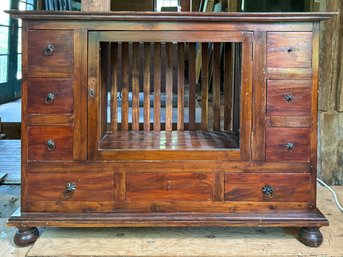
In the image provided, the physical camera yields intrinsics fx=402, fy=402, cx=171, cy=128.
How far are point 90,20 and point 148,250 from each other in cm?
87

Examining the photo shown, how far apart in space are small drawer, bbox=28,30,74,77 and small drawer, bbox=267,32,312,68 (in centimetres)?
74

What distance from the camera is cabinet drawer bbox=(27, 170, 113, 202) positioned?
1.52 meters

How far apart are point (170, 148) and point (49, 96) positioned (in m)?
0.49

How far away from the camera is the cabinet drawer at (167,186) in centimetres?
154

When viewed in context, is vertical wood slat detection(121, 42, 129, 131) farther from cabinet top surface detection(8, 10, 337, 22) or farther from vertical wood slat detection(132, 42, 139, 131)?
cabinet top surface detection(8, 10, 337, 22)

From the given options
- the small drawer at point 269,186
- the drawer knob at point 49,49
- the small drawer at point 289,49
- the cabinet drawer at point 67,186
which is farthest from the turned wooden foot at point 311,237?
the drawer knob at point 49,49

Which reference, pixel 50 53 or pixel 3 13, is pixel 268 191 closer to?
pixel 50 53

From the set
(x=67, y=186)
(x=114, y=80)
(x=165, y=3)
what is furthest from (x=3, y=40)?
(x=165, y=3)

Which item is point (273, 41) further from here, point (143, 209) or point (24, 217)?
point (24, 217)

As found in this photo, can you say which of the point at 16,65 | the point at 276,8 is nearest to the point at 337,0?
the point at 276,8

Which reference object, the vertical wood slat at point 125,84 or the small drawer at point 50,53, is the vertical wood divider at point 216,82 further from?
the small drawer at point 50,53

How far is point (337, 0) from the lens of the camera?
222 centimetres

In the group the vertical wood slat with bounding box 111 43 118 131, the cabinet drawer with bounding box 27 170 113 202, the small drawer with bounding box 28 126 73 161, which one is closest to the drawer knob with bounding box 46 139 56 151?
the small drawer with bounding box 28 126 73 161

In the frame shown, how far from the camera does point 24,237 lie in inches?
59.8
